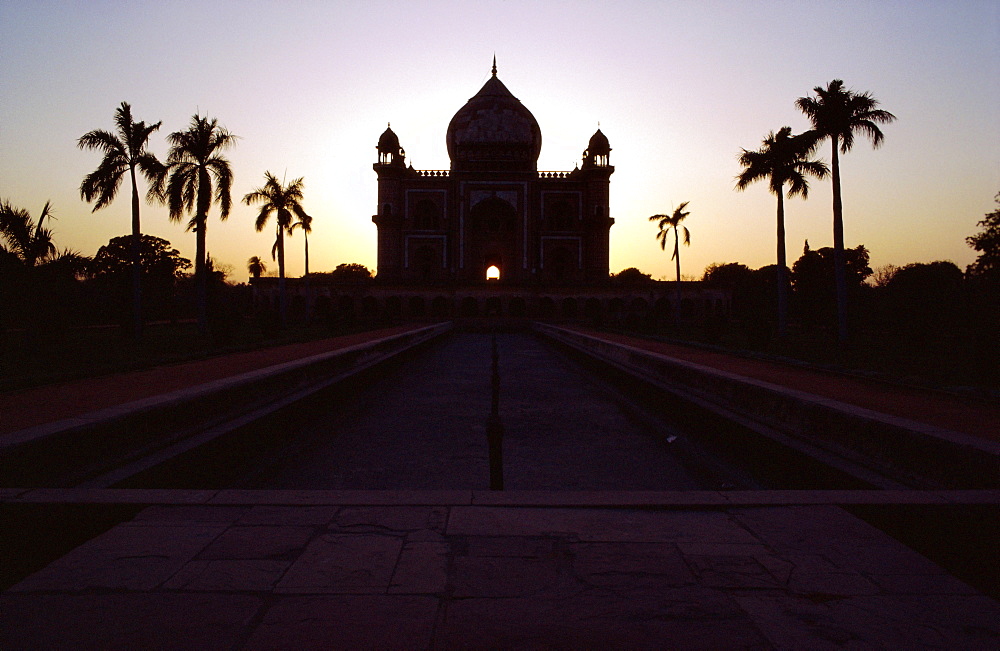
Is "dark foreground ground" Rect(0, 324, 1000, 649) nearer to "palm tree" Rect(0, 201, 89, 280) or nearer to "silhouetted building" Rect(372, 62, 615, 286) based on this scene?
"palm tree" Rect(0, 201, 89, 280)

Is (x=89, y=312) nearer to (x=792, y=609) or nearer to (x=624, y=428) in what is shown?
(x=624, y=428)

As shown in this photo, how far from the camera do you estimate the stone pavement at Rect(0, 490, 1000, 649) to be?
2.28 metres

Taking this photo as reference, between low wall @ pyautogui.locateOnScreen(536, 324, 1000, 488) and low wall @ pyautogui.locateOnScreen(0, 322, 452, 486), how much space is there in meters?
5.75

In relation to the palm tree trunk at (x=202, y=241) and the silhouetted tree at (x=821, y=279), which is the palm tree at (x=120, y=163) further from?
the silhouetted tree at (x=821, y=279)

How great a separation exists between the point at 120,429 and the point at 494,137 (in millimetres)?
55305

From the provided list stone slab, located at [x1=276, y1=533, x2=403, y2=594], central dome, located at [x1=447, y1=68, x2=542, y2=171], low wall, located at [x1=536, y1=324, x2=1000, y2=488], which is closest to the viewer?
stone slab, located at [x1=276, y1=533, x2=403, y2=594]

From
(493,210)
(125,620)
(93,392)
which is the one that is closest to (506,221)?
(493,210)

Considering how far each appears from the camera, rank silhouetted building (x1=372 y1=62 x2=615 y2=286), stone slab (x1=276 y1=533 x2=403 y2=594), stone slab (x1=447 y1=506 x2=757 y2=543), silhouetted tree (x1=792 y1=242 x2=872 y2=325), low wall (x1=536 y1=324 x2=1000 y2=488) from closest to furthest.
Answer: stone slab (x1=276 y1=533 x2=403 y2=594) → stone slab (x1=447 y1=506 x2=757 y2=543) → low wall (x1=536 y1=324 x2=1000 y2=488) → silhouetted tree (x1=792 y1=242 x2=872 y2=325) → silhouetted building (x1=372 y1=62 x2=615 y2=286)

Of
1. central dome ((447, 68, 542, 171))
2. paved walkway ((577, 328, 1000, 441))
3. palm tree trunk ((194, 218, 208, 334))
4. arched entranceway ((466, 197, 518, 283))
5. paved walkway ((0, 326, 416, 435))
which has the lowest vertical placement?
paved walkway ((577, 328, 1000, 441))

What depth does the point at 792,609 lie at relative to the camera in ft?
8.09

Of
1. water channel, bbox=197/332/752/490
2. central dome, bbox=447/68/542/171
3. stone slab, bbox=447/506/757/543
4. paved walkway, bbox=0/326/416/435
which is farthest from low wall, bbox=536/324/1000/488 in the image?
central dome, bbox=447/68/542/171

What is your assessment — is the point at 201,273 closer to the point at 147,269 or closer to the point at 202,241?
the point at 202,241

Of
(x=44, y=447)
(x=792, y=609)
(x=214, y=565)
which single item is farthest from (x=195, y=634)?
(x=44, y=447)

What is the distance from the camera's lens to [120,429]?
516 cm
